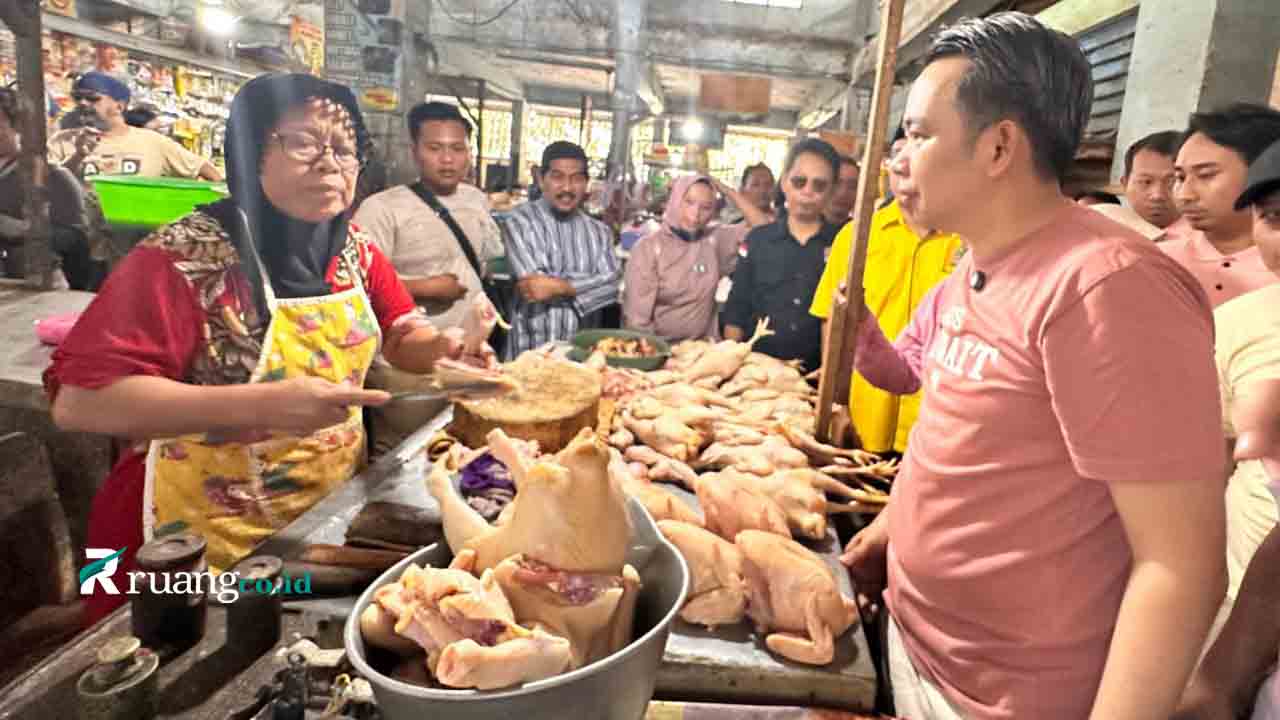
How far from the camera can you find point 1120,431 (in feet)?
3.10

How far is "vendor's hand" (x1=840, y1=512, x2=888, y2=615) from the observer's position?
1744 mm

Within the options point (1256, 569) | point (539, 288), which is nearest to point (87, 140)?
point (539, 288)

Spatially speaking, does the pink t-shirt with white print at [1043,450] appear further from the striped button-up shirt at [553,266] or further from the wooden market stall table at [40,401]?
the striped button-up shirt at [553,266]

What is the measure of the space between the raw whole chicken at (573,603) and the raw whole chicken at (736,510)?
85cm

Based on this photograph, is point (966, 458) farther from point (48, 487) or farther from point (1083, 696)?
point (48, 487)

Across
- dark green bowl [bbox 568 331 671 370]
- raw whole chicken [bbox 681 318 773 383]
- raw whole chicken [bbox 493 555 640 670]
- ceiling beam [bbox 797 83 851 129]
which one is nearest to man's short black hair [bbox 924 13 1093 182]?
raw whole chicken [bbox 493 555 640 670]

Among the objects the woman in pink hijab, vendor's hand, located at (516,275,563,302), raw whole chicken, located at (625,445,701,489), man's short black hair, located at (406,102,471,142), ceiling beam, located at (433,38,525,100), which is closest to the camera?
raw whole chicken, located at (625,445,701,489)

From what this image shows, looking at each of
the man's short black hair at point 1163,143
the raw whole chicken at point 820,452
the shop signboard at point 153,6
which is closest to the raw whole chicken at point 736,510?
the raw whole chicken at point 820,452

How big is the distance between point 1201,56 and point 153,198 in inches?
173

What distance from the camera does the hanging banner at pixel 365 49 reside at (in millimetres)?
1739

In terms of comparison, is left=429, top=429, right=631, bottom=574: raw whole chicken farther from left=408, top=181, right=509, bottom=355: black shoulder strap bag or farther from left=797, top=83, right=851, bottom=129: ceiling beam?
left=797, top=83, right=851, bottom=129: ceiling beam

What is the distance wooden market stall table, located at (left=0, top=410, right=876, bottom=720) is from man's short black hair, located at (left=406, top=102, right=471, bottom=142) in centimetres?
244

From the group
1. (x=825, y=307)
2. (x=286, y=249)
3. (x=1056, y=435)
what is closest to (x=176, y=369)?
(x=286, y=249)

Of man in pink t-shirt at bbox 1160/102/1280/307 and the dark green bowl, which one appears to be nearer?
man in pink t-shirt at bbox 1160/102/1280/307
